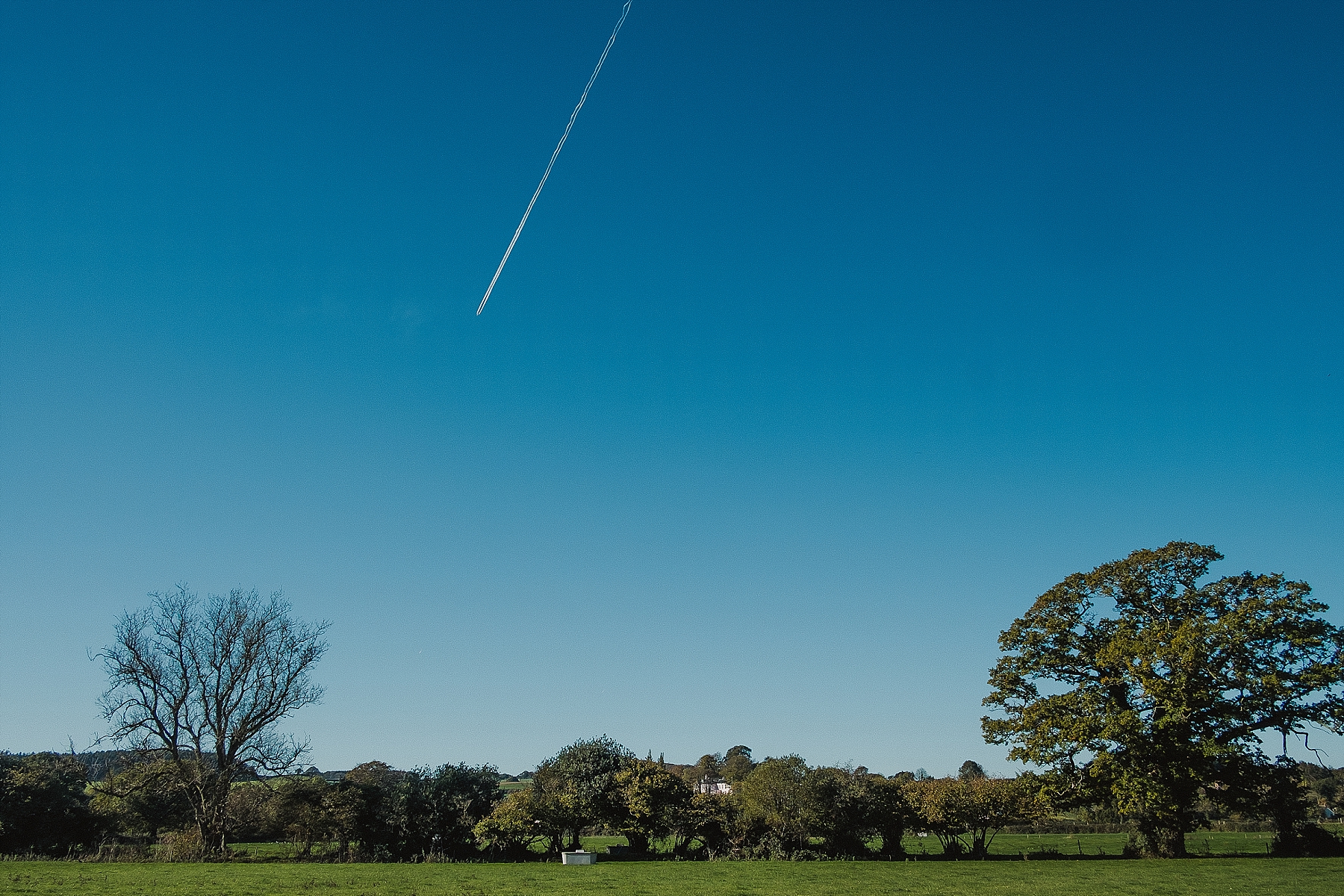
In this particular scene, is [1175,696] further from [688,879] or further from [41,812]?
[41,812]

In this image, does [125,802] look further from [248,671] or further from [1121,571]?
[1121,571]

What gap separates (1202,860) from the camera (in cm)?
3562

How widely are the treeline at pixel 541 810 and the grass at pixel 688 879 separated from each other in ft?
21.9

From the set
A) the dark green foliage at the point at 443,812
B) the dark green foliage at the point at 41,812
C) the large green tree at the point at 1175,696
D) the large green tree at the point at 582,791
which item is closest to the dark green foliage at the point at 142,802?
the dark green foliage at the point at 41,812

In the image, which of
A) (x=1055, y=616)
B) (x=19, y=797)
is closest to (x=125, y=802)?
(x=19, y=797)

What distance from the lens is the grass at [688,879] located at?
2366 cm

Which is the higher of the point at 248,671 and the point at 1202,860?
the point at 248,671

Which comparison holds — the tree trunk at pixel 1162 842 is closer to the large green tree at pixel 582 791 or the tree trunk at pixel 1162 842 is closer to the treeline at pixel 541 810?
the treeline at pixel 541 810

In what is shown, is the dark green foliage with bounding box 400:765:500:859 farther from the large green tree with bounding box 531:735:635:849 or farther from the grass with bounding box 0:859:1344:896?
the grass with bounding box 0:859:1344:896

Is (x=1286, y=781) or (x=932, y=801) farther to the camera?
(x=932, y=801)

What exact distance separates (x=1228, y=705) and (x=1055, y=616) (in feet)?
24.8

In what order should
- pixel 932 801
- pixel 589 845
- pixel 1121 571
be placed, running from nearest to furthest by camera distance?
pixel 1121 571
pixel 932 801
pixel 589 845

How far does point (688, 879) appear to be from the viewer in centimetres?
2948

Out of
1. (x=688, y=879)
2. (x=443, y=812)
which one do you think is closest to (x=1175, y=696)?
(x=688, y=879)
